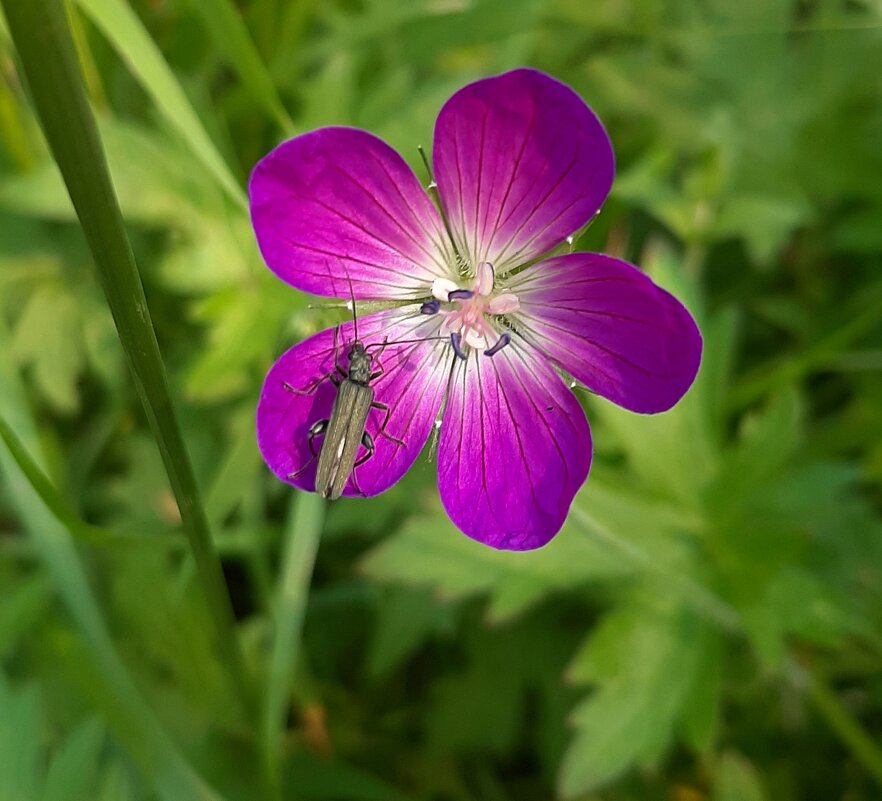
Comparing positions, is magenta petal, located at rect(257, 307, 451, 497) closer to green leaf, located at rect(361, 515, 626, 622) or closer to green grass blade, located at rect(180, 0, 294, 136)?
green grass blade, located at rect(180, 0, 294, 136)

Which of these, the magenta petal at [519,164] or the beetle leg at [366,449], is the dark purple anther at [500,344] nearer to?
the magenta petal at [519,164]

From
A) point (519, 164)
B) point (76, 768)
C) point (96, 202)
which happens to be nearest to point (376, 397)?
point (519, 164)

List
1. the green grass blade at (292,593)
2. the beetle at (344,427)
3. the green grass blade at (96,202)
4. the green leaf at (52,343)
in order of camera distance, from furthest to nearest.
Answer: the green leaf at (52,343) → the green grass blade at (292,593) → the beetle at (344,427) → the green grass blade at (96,202)

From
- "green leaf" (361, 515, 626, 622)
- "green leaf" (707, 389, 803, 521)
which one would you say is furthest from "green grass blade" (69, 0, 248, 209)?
"green leaf" (707, 389, 803, 521)

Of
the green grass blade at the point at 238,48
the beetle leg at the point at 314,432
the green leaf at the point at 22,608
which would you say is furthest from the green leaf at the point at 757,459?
the green leaf at the point at 22,608

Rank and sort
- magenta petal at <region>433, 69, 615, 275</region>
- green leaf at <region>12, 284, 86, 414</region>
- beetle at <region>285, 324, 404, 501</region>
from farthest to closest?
green leaf at <region>12, 284, 86, 414</region> → beetle at <region>285, 324, 404, 501</region> → magenta petal at <region>433, 69, 615, 275</region>

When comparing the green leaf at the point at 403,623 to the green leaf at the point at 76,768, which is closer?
the green leaf at the point at 76,768
